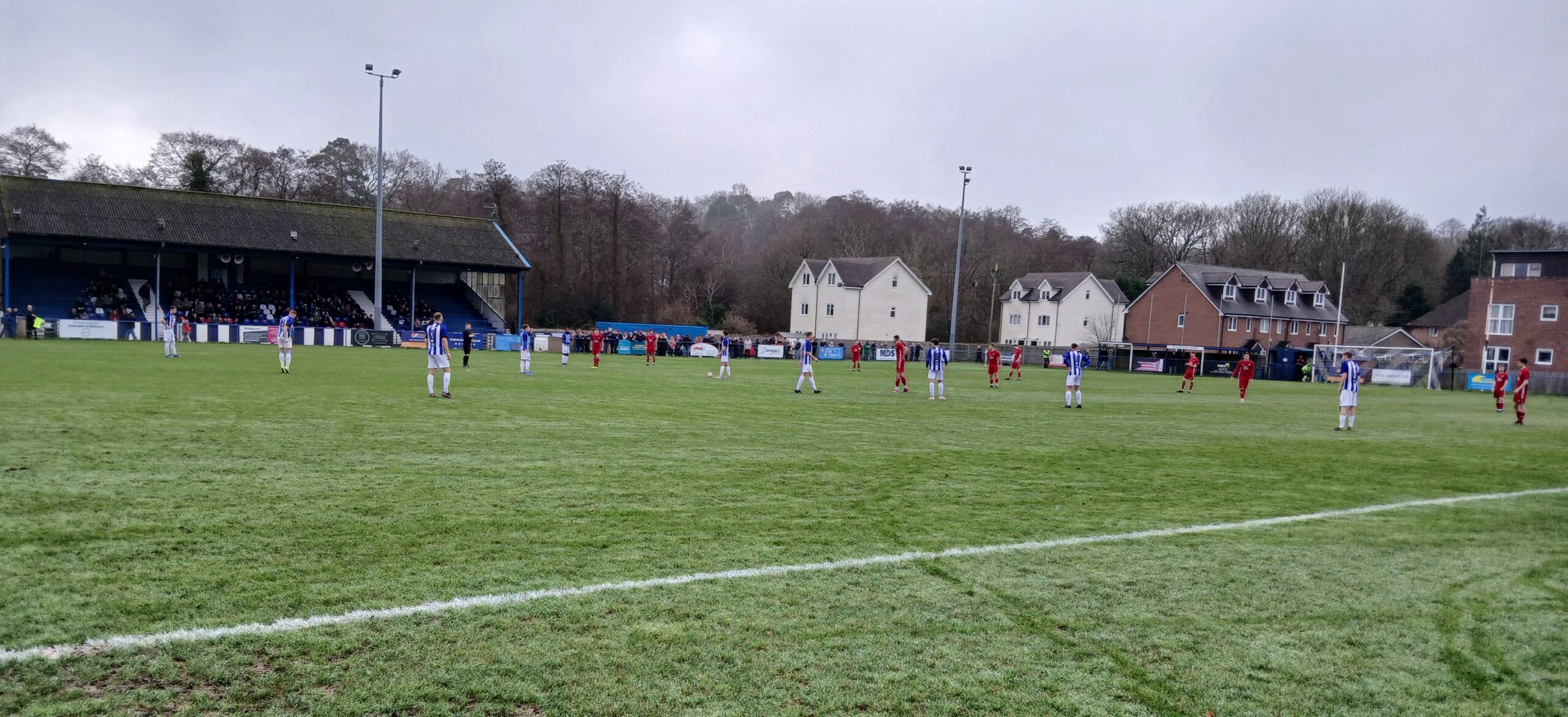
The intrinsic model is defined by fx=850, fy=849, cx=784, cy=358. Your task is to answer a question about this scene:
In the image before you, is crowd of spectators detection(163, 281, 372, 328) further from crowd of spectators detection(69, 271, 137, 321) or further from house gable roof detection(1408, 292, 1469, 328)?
house gable roof detection(1408, 292, 1469, 328)

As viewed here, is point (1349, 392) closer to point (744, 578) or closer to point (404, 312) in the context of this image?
point (744, 578)

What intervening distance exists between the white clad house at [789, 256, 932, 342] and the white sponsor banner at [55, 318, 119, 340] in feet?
160

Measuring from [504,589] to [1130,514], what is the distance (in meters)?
6.28

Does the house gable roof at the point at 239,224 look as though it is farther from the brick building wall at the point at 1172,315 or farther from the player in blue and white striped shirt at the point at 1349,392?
the brick building wall at the point at 1172,315

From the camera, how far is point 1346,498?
33.7ft

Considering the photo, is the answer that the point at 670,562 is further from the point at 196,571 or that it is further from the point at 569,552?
the point at 196,571

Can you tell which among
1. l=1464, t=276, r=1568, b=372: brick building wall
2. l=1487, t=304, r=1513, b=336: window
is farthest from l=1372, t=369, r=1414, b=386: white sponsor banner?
l=1487, t=304, r=1513, b=336: window

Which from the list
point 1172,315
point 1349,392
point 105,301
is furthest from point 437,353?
point 1172,315

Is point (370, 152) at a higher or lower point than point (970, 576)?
higher

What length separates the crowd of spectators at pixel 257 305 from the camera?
4697cm

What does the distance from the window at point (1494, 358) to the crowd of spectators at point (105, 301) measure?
258 ft

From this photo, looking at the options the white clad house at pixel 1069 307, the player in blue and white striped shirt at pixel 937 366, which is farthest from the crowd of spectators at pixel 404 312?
the white clad house at pixel 1069 307

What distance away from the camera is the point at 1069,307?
7750 centimetres

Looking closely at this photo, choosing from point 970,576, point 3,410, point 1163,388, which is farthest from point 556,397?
point 1163,388
